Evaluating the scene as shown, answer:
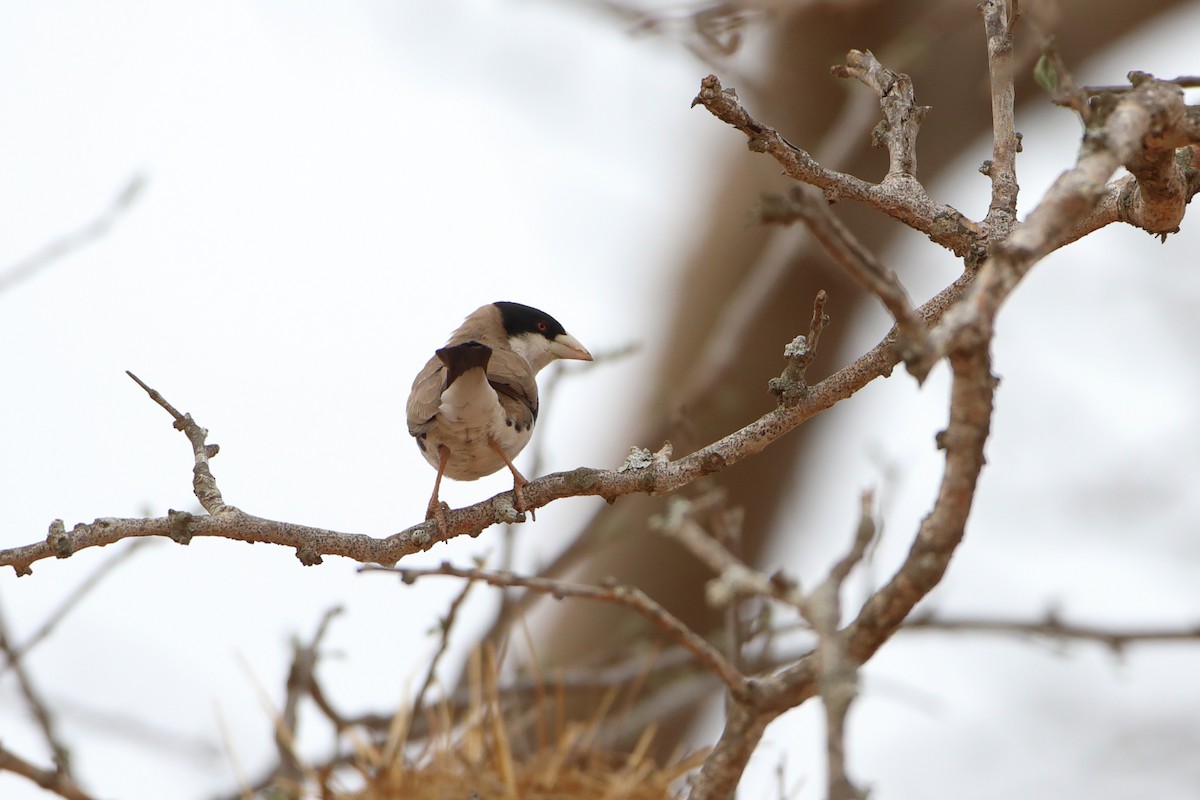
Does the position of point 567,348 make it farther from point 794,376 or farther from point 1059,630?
point 794,376

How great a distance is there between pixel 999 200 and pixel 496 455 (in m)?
1.61

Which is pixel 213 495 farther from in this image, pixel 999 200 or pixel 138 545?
pixel 999 200

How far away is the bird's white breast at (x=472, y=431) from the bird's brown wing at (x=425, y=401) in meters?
0.02

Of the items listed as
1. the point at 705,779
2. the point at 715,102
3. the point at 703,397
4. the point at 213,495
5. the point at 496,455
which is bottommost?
the point at 705,779

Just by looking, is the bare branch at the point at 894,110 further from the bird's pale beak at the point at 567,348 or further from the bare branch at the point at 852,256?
the bird's pale beak at the point at 567,348

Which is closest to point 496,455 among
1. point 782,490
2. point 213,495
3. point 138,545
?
point 138,545

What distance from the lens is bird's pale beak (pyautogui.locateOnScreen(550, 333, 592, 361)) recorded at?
4598 mm

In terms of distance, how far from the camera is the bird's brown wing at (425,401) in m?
3.29

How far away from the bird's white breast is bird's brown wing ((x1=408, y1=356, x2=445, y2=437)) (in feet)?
0.08

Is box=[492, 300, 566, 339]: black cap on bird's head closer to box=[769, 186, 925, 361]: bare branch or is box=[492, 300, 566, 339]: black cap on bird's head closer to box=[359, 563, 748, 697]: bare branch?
box=[359, 563, 748, 697]: bare branch

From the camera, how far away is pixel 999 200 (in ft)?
7.62

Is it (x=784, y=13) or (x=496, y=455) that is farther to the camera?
(x=784, y=13)

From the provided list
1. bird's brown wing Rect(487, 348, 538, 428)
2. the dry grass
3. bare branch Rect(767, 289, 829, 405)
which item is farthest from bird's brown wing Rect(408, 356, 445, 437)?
bare branch Rect(767, 289, 829, 405)

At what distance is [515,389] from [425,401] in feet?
1.13
